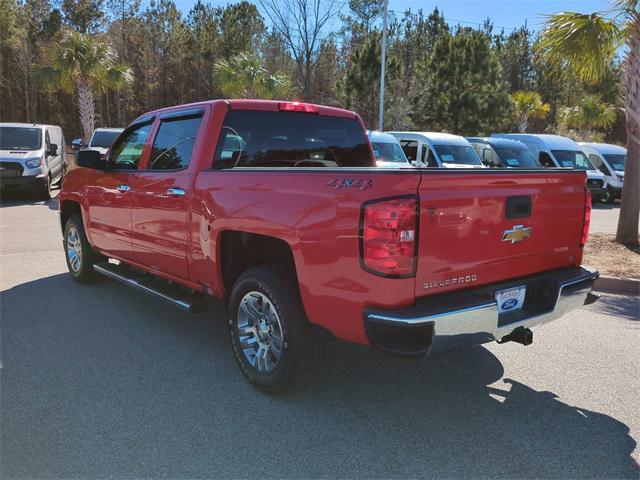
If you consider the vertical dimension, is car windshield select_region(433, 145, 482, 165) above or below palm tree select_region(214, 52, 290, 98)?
below

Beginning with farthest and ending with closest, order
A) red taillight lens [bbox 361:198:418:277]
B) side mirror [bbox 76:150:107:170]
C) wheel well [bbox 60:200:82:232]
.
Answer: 1. wheel well [bbox 60:200:82:232]
2. side mirror [bbox 76:150:107:170]
3. red taillight lens [bbox 361:198:418:277]

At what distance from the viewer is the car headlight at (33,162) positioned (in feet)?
47.1

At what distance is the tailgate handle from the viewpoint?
128 inches

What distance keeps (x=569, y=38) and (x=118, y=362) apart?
28.2ft

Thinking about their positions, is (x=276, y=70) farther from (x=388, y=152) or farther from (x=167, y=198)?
(x=167, y=198)

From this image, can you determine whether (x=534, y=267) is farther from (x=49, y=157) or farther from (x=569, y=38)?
(x=49, y=157)

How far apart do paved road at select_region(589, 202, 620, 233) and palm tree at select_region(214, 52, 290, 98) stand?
14.7m

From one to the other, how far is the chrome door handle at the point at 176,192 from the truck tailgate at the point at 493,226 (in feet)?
7.05

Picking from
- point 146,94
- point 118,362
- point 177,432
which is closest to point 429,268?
point 177,432

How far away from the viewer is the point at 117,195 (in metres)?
5.32

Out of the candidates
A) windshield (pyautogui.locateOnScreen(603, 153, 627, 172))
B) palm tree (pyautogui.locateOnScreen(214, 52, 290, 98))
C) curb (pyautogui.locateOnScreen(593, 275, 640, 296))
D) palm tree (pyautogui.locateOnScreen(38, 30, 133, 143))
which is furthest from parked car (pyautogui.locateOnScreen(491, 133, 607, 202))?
palm tree (pyautogui.locateOnScreen(38, 30, 133, 143))

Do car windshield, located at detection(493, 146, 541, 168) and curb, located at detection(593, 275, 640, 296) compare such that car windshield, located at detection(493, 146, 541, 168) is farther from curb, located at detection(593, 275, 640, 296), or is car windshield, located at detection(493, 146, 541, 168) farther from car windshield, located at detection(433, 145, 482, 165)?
curb, located at detection(593, 275, 640, 296)

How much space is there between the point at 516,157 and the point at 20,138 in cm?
1493

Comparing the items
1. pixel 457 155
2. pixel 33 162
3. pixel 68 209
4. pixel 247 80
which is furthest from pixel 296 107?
pixel 247 80
